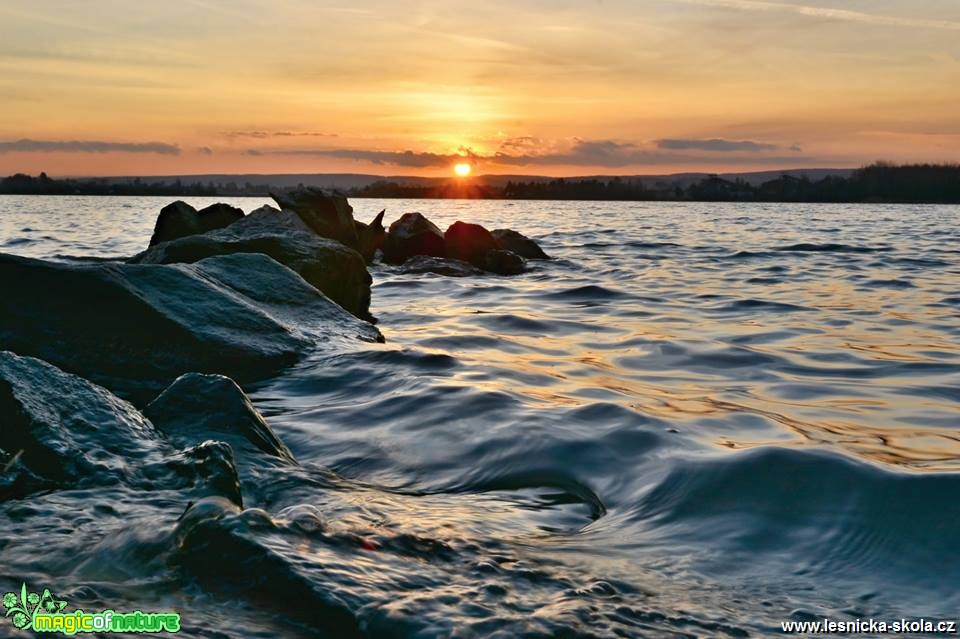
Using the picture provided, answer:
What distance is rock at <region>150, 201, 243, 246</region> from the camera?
14.1 m

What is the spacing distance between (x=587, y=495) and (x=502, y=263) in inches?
563

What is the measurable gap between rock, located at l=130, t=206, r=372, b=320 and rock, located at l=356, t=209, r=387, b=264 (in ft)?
27.8

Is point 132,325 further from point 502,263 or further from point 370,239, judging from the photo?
point 370,239

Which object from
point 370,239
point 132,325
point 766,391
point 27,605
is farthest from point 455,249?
point 27,605

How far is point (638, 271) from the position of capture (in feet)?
63.0

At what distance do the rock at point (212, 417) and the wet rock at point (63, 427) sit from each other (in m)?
0.17

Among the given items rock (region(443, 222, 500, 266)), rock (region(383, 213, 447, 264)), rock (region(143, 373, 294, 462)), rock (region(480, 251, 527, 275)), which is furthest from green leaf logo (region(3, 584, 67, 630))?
rock (region(383, 213, 447, 264))

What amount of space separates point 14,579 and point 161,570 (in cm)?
45

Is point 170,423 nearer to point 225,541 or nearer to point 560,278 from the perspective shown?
point 225,541

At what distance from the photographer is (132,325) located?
663 cm

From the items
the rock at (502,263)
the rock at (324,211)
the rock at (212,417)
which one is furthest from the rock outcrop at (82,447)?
the rock at (502,263)

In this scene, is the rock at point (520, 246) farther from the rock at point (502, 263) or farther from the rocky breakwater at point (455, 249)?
the rock at point (502, 263)

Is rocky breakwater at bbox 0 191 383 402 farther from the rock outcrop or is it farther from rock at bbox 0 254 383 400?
the rock outcrop

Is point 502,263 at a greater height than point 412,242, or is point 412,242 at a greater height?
point 412,242
